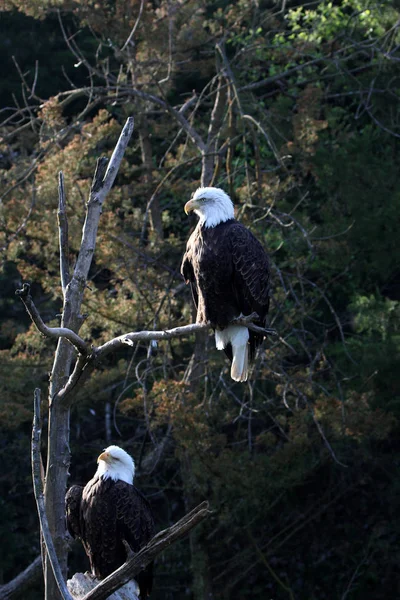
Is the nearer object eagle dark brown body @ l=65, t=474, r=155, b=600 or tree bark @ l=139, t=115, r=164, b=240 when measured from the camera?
eagle dark brown body @ l=65, t=474, r=155, b=600

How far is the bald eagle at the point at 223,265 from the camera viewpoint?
4.73 meters

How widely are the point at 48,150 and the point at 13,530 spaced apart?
10.7ft

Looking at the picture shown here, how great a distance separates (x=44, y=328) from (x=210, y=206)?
1.37 m

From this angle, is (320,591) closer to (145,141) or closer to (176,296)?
(176,296)

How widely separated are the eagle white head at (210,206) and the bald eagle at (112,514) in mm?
1457

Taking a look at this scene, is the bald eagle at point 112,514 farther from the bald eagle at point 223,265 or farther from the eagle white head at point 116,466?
the bald eagle at point 223,265

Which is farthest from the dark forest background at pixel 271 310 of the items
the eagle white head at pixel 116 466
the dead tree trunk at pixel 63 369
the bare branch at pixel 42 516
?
the bare branch at pixel 42 516

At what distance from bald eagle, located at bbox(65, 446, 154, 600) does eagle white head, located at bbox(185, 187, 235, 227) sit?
146 cm

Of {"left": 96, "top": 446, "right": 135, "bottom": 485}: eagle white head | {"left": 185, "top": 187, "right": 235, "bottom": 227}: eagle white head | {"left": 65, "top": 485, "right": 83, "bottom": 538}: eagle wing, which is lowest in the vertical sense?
{"left": 65, "top": 485, "right": 83, "bottom": 538}: eagle wing

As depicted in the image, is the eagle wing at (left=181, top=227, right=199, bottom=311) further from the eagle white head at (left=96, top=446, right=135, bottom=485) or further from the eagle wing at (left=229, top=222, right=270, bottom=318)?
the eagle white head at (left=96, top=446, right=135, bottom=485)

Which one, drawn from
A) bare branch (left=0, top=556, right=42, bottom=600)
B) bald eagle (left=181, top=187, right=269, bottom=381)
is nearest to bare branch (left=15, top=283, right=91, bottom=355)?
bald eagle (left=181, top=187, right=269, bottom=381)

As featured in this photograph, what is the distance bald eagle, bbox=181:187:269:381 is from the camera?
4.73 meters

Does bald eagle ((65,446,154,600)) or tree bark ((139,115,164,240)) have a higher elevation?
tree bark ((139,115,164,240))

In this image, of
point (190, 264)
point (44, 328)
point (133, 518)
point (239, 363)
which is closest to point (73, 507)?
point (133, 518)
